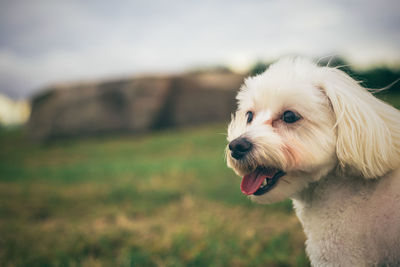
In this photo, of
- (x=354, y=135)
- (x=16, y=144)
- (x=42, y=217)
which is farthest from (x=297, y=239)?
(x=16, y=144)

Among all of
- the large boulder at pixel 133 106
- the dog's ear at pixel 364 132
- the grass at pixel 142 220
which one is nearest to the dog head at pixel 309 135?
the dog's ear at pixel 364 132

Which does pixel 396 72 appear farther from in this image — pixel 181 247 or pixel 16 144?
pixel 16 144

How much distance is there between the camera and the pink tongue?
1691mm

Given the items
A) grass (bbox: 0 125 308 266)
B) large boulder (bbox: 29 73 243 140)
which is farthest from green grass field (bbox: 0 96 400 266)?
large boulder (bbox: 29 73 243 140)

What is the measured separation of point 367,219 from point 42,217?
13.6 ft

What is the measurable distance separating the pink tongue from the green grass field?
1.12 m

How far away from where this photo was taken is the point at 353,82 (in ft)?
5.70

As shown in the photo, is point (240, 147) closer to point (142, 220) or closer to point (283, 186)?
point (283, 186)

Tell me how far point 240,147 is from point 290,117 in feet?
1.18

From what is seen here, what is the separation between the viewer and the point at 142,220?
379 cm

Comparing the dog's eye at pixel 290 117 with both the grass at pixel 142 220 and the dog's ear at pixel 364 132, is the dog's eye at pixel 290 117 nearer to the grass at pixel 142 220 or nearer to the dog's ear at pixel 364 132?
the dog's ear at pixel 364 132

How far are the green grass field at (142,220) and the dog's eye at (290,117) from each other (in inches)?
50.4

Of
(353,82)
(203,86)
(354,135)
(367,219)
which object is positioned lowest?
(203,86)

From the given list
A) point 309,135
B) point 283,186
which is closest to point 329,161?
point 309,135
